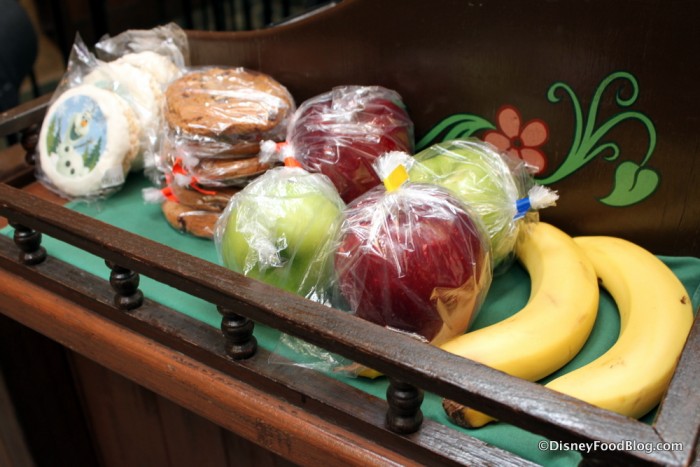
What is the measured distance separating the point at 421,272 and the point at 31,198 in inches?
21.2

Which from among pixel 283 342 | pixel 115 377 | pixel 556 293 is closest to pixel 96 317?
pixel 115 377

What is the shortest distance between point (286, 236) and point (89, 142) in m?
0.52

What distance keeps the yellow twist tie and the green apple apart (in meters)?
0.10

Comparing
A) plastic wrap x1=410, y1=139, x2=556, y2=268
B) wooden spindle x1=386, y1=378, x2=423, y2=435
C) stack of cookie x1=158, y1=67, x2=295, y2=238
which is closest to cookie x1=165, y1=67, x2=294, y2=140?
stack of cookie x1=158, y1=67, x2=295, y2=238

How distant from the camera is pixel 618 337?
2.78 ft

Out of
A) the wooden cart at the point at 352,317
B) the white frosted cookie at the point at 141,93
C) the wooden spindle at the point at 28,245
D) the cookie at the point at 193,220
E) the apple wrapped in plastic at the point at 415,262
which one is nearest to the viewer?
the wooden cart at the point at 352,317

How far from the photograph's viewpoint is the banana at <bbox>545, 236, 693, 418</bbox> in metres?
0.71

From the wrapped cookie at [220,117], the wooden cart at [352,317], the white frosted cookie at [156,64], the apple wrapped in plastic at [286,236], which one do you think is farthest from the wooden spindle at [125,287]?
the white frosted cookie at [156,64]

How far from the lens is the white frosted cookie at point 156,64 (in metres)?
1.21

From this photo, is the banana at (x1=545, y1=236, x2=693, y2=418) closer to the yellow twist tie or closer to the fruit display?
the fruit display

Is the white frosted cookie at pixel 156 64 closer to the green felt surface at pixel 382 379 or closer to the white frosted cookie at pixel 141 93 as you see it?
the white frosted cookie at pixel 141 93

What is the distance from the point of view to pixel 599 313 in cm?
90

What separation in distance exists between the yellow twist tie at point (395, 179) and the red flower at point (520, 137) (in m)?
0.26

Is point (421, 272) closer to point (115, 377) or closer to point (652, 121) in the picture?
point (652, 121)
